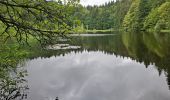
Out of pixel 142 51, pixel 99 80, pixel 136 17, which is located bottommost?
pixel 142 51

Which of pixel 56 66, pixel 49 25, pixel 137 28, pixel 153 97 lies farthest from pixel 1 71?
pixel 137 28

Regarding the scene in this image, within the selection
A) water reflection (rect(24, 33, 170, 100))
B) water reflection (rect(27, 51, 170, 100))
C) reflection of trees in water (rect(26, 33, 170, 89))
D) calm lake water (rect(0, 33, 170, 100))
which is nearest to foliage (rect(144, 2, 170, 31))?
reflection of trees in water (rect(26, 33, 170, 89))

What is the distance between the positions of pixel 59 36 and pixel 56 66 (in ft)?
75.3

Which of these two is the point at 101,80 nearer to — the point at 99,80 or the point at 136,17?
the point at 99,80

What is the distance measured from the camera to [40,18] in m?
5.43

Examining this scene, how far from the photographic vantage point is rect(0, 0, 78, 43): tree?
5238 mm

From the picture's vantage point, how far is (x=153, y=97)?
15.8m

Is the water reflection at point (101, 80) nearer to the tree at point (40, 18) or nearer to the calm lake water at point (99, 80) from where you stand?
the calm lake water at point (99, 80)

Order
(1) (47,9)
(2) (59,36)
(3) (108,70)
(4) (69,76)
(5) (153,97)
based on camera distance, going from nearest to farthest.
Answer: (1) (47,9)
(2) (59,36)
(5) (153,97)
(4) (69,76)
(3) (108,70)

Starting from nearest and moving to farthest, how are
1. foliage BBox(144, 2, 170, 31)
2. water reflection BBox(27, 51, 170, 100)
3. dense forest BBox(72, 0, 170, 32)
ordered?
water reflection BBox(27, 51, 170, 100) → foliage BBox(144, 2, 170, 31) → dense forest BBox(72, 0, 170, 32)

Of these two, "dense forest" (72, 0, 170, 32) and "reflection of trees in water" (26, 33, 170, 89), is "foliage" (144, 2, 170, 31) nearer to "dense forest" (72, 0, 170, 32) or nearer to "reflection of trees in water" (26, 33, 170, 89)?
"dense forest" (72, 0, 170, 32)

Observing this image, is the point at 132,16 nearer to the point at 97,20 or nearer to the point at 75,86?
the point at 97,20

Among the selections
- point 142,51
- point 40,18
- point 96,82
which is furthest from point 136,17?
point 40,18

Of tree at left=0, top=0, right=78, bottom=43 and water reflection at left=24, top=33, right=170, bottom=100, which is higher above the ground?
tree at left=0, top=0, right=78, bottom=43
